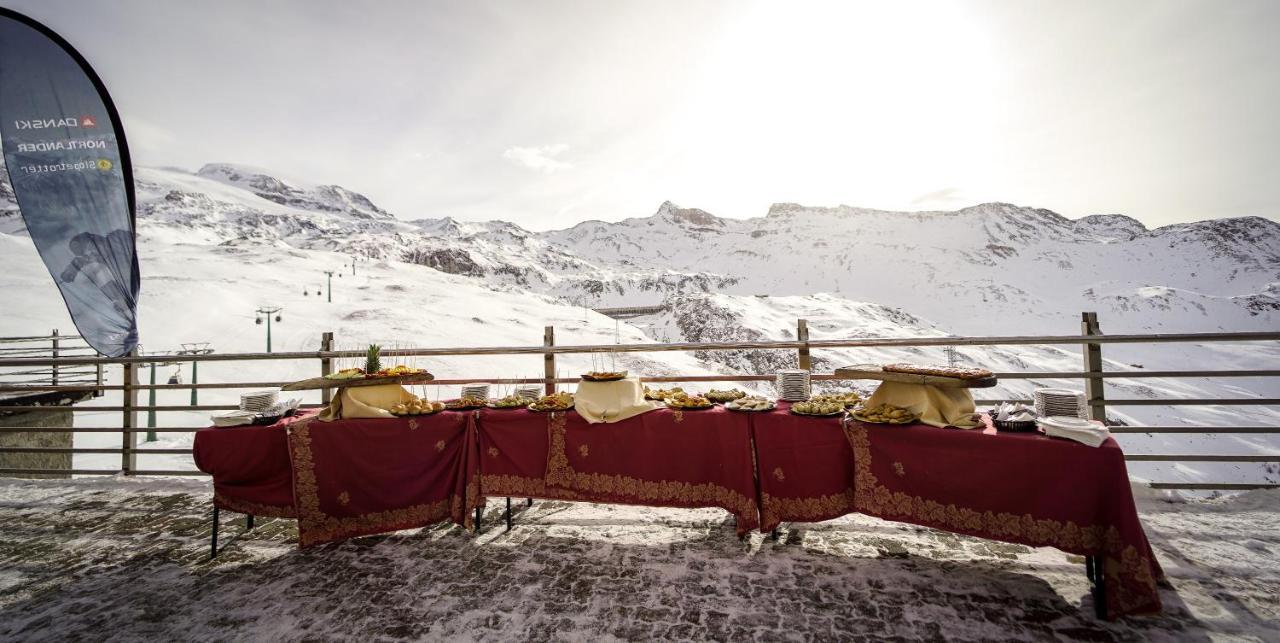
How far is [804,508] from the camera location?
352 cm

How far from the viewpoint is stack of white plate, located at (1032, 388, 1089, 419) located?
9.80 ft

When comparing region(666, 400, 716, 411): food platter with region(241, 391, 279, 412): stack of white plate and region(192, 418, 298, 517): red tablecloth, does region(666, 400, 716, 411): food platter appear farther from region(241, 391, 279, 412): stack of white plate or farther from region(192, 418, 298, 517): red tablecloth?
region(241, 391, 279, 412): stack of white plate

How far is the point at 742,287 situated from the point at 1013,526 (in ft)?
471

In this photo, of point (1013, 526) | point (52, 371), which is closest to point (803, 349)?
point (1013, 526)

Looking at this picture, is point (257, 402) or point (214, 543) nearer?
point (214, 543)

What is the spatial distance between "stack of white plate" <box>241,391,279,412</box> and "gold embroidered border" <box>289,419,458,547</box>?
508 mm

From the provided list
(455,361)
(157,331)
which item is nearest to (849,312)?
(455,361)

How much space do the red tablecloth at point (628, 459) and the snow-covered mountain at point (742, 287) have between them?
834 inches

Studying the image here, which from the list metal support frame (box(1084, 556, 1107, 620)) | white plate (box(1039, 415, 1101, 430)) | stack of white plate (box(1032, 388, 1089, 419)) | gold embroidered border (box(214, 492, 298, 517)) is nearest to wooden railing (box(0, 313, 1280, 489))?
gold embroidered border (box(214, 492, 298, 517))

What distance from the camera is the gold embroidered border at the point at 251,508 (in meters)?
3.80

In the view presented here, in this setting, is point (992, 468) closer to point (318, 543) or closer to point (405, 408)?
point (405, 408)

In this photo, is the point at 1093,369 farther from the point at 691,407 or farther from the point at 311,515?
the point at 311,515

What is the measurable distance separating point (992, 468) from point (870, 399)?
84 centimetres

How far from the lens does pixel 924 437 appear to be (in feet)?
10.4
